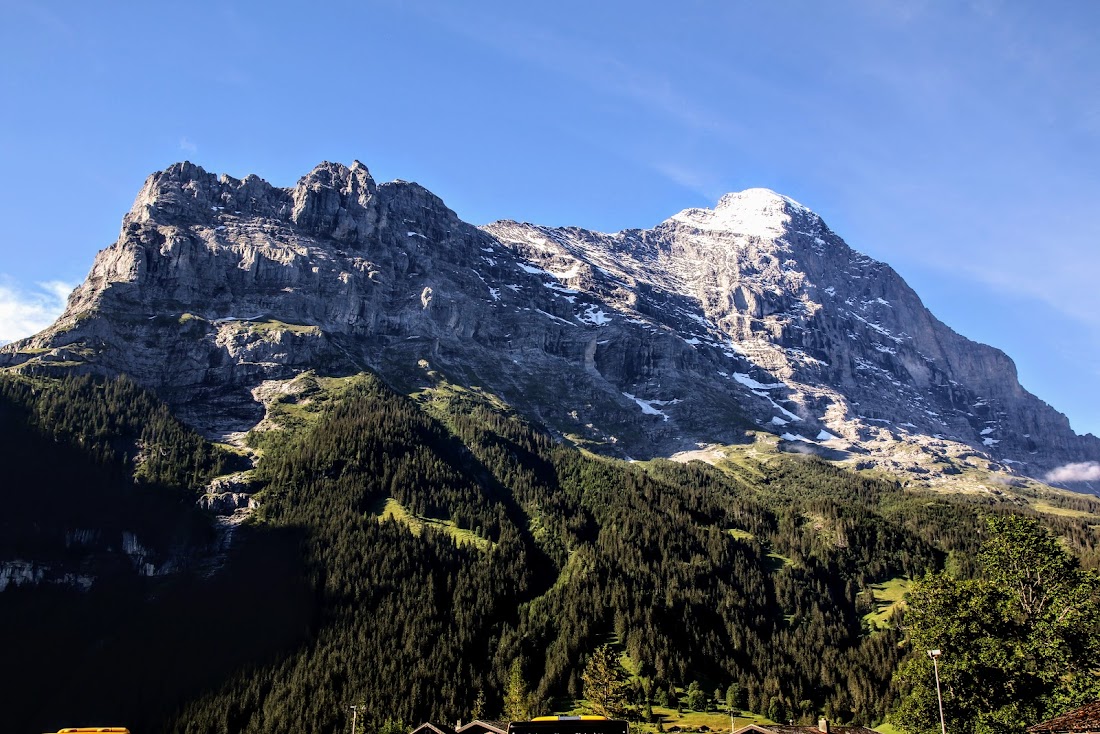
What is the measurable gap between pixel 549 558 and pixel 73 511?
105 metres

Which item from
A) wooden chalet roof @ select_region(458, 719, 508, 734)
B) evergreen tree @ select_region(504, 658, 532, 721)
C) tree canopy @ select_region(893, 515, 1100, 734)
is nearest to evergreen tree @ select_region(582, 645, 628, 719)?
evergreen tree @ select_region(504, 658, 532, 721)

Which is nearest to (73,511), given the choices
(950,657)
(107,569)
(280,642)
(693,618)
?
(107,569)

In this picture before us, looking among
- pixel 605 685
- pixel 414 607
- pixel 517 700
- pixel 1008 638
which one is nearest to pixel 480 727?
pixel 517 700

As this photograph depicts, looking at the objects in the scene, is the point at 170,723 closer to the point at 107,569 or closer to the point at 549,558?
the point at 107,569

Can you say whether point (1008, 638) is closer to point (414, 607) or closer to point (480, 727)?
point (480, 727)

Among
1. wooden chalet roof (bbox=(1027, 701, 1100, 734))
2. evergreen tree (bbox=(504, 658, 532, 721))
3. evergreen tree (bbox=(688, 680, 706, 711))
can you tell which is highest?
wooden chalet roof (bbox=(1027, 701, 1100, 734))

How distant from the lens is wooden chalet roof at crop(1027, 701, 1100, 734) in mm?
50062

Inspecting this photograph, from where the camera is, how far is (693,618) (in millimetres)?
155750

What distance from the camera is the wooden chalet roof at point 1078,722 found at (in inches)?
1971

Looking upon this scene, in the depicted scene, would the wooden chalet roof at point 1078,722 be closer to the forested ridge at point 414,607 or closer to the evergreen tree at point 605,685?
the evergreen tree at point 605,685

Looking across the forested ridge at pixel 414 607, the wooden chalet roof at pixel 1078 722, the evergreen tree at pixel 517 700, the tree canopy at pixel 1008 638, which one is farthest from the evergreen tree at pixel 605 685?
the wooden chalet roof at pixel 1078 722

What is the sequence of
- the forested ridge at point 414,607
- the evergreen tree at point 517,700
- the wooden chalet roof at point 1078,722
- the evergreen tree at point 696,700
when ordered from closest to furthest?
the wooden chalet roof at point 1078,722, the evergreen tree at point 517,700, the evergreen tree at point 696,700, the forested ridge at point 414,607

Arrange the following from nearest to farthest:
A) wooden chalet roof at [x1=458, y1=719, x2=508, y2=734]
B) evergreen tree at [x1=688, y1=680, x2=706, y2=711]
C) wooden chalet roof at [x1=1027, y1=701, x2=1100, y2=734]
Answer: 1. wooden chalet roof at [x1=1027, y1=701, x2=1100, y2=734]
2. wooden chalet roof at [x1=458, y1=719, x2=508, y2=734]
3. evergreen tree at [x1=688, y1=680, x2=706, y2=711]

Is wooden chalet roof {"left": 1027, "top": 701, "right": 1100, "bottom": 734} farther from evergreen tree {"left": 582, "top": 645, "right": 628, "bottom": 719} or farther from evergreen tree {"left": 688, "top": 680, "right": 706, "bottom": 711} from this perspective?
evergreen tree {"left": 688, "top": 680, "right": 706, "bottom": 711}
